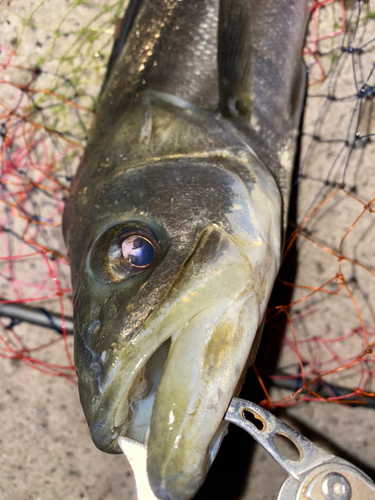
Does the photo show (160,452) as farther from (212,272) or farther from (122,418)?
(212,272)

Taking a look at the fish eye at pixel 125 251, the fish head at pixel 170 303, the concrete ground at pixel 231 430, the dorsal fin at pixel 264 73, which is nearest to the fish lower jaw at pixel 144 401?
the fish head at pixel 170 303

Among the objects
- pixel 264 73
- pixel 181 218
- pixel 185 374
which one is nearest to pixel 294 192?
pixel 264 73

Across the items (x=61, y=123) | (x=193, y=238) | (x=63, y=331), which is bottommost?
(x=63, y=331)

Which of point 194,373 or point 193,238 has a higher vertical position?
point 193,238

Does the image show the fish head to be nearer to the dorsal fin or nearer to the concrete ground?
the dorsal fin

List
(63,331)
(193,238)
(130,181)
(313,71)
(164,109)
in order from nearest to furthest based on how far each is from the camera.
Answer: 1. (193,238)
2. (130,181)
3. (164,109)
4. (313,71)
5. (63,331)

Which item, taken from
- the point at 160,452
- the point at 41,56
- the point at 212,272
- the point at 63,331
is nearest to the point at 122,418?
the point at 160,452
